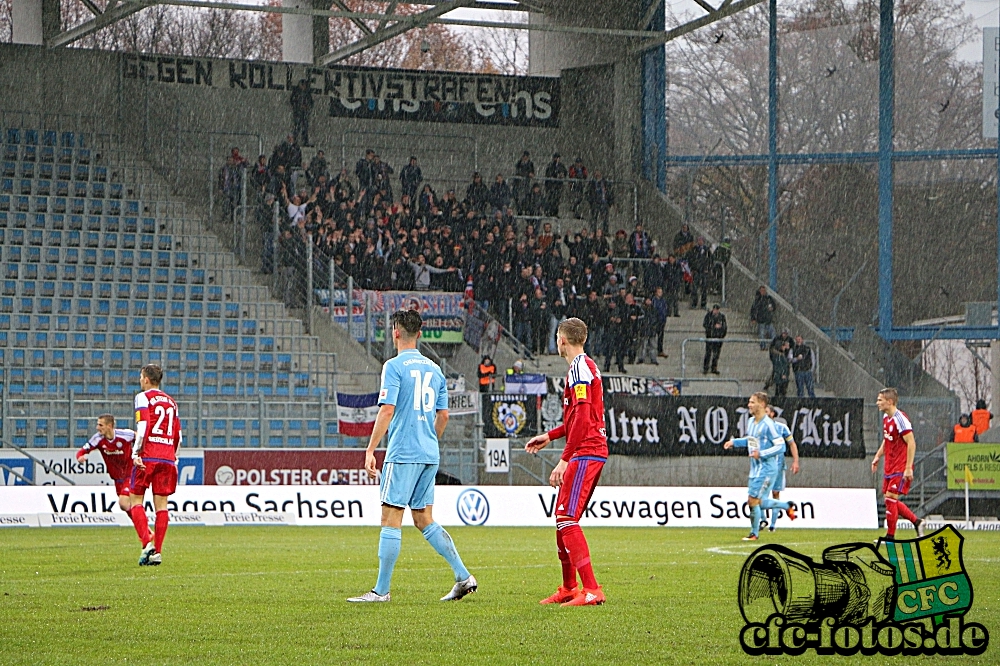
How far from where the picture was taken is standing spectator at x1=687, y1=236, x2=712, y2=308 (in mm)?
35281

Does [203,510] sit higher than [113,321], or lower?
lower

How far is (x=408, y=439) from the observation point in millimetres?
9727

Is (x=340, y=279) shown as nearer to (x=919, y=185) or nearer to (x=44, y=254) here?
(x=44, y=254)

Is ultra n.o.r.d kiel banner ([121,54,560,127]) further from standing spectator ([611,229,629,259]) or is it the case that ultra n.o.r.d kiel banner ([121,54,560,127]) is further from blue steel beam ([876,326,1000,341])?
blue steel beam ([876,326,1000,341])

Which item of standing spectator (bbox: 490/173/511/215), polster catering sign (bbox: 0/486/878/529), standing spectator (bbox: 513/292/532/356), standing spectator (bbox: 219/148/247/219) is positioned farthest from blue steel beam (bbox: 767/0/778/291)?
polster catering sign (bbox: 0/486/878/529)

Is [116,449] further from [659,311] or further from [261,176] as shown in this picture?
[659,311]

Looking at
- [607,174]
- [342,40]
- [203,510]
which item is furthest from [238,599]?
[342,40]

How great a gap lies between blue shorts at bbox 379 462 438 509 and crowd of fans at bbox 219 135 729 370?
68.3 feet

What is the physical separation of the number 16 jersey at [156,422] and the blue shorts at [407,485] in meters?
4.75

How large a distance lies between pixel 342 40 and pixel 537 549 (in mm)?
34841

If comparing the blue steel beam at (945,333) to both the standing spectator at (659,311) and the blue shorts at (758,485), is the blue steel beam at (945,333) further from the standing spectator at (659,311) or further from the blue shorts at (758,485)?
the blue shorts at (758,485)

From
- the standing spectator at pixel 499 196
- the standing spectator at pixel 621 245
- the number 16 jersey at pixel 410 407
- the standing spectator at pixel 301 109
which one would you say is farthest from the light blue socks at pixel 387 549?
the standing spectator at pixel 301 109

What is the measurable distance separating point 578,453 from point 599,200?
90.7 ft

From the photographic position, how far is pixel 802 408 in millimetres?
27406
